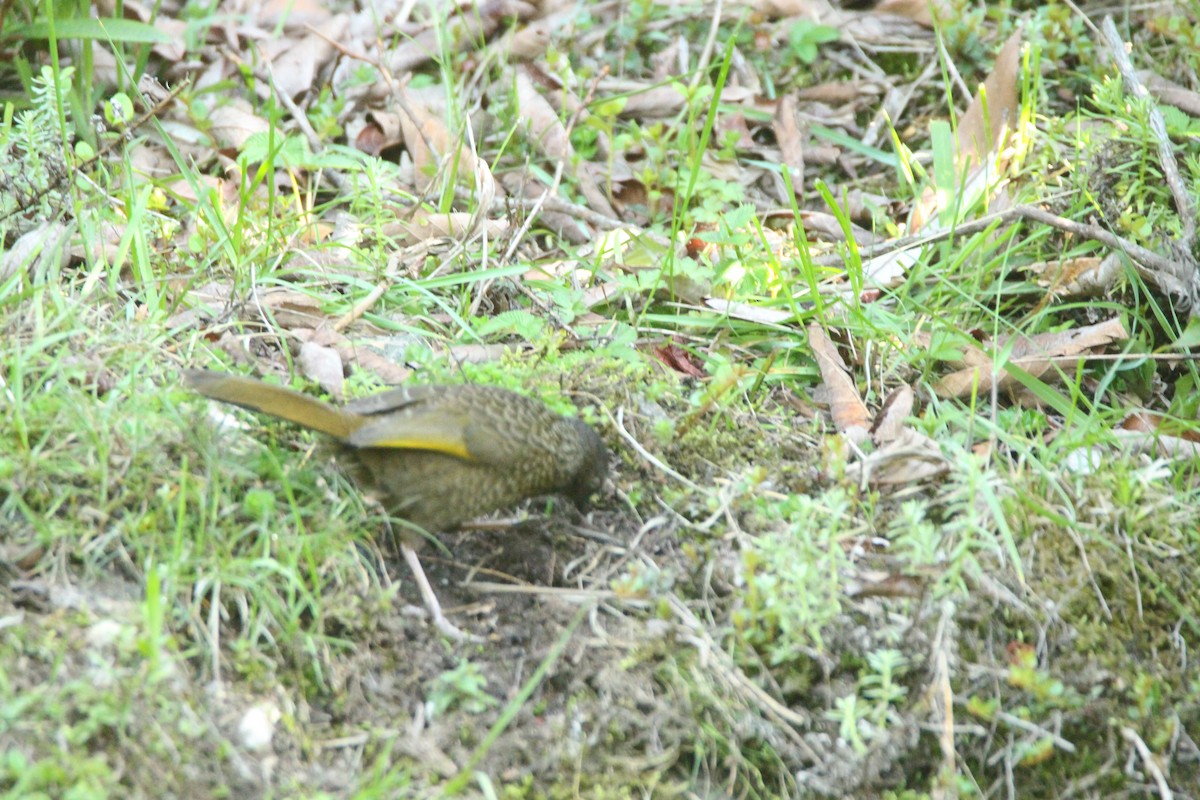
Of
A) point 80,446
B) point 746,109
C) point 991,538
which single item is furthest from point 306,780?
point 746,109

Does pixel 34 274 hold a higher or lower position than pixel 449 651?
higher

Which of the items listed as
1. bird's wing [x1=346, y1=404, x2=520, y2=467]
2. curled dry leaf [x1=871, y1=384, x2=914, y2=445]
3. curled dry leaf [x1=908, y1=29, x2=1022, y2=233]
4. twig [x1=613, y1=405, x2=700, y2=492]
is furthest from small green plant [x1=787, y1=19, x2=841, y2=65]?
bird's wing [x1=346, y1=404, x2=520, y2=467]

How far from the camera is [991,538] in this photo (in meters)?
3.18

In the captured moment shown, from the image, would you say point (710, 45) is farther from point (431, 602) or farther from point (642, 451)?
point (431, 602)

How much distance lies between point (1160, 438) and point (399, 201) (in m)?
3.13

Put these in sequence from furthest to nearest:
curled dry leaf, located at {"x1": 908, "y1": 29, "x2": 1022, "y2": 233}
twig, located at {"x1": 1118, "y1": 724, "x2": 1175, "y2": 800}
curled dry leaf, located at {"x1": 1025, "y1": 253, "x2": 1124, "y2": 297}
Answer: curled dry leaf, located at {"x1": 908, "y1": 29, "x2": 1022, "y2": 233}, curled dry leaf, located at {"x1": 1025, "y1": 253, "x2": 1124, "y2": 297}, twig, located at {"x1": 1118, "y1": 724, "x2": 1175, "y2": 800}

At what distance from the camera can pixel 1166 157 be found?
4.46m

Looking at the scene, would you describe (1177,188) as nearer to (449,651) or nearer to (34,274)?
(449,651)

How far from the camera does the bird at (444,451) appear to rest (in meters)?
3.20

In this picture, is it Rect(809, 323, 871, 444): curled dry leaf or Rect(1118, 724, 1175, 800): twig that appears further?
Rect(809, 323, 871, 444): curled dry leaf

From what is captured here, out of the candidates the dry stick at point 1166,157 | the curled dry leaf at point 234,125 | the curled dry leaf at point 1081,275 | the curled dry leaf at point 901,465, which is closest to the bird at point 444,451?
the curled dry leaf at point 901,465

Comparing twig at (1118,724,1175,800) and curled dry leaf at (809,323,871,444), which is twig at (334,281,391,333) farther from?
twig at (1118,724,1175,800)

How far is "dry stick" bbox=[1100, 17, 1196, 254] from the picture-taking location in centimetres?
427

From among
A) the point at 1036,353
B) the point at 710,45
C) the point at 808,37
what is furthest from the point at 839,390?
the point at 808,37
